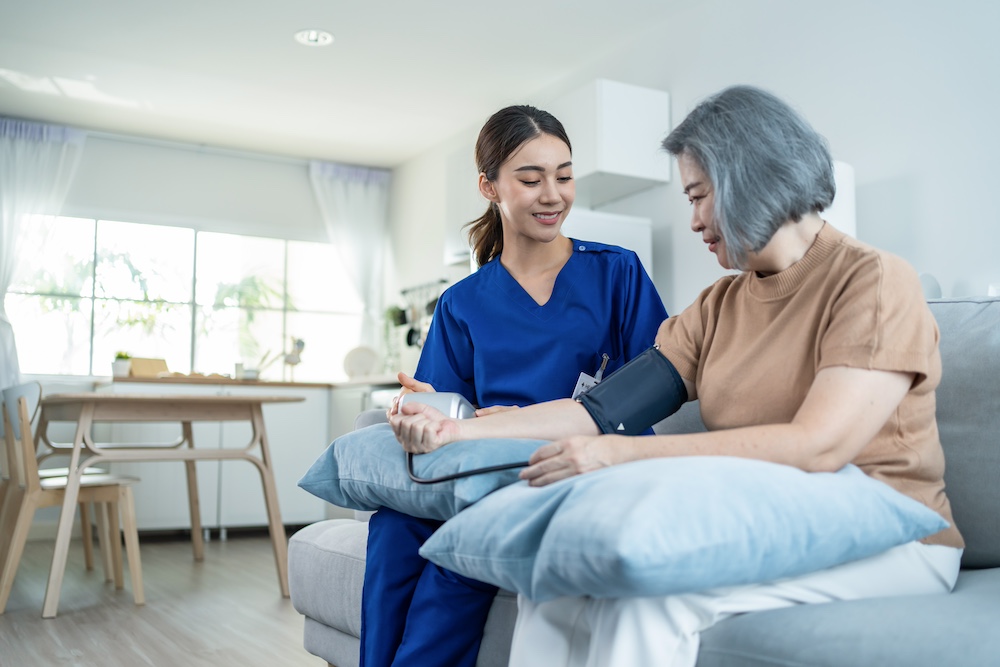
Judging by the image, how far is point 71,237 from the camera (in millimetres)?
6207

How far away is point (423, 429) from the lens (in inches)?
56.4

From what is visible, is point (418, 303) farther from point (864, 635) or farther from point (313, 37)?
point (864, 635)

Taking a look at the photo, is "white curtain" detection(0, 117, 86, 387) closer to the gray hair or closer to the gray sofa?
the gray sofa

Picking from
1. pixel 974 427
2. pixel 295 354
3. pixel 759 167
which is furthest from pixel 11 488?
pixel 974 427

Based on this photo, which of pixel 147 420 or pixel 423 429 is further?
pixel 147 420

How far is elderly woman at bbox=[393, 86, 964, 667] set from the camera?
1.09 meters

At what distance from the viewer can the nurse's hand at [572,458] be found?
3.80 feet

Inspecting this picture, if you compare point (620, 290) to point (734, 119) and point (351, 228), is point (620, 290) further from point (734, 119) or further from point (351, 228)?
point (351, 228)

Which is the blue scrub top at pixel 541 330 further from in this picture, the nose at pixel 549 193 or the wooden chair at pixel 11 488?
the wooden chair at pixel 11 488

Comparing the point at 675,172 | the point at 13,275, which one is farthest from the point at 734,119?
the point at 13,275

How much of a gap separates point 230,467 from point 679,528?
530cm

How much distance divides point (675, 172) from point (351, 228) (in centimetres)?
328

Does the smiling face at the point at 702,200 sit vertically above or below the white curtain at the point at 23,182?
below

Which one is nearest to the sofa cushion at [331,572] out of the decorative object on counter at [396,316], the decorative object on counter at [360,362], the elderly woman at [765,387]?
the elderly woman at [765,387]
